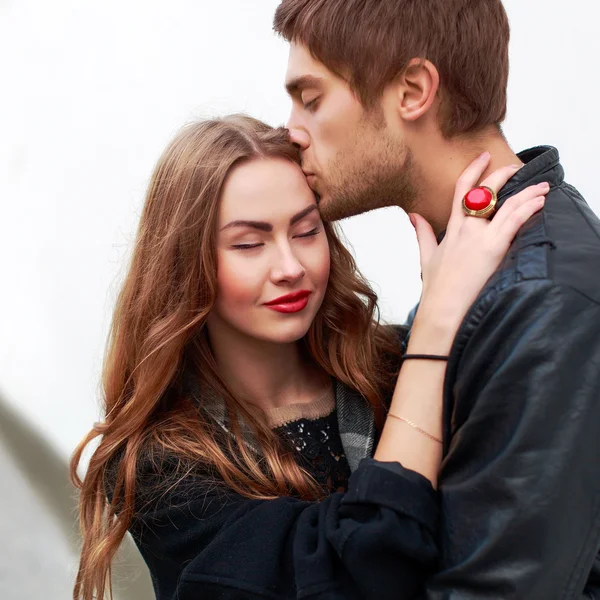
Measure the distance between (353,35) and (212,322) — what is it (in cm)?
77

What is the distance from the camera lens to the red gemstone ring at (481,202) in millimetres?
1838

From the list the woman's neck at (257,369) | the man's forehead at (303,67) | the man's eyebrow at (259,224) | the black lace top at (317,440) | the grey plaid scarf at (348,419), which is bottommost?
the black lace top at (317,440)

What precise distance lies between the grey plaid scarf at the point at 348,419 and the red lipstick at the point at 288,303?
0.30 metres

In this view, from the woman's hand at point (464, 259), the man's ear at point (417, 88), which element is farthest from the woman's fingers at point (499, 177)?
the man's ear at point (417, 88)

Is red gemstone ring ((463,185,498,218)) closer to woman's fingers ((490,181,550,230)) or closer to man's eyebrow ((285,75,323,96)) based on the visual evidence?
woman's fingers ((490,181,550,230))

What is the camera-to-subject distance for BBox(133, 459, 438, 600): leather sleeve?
164cm

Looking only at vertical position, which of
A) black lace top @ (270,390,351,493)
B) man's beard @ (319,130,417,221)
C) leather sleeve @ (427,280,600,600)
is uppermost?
man's beard @ (319,130,417,221)

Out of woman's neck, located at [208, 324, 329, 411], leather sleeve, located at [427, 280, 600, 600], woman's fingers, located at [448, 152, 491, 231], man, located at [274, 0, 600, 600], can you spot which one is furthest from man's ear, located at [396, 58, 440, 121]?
woman's neck, located at [208, 324, 329, 411]

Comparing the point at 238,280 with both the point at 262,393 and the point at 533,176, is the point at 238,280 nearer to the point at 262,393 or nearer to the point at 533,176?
the point at 262,393

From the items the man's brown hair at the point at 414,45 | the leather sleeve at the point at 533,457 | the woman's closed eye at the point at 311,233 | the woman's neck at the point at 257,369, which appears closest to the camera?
the leather sleeve at the point at 533,457

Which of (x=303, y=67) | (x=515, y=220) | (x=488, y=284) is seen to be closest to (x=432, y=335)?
(x=488, y=284)

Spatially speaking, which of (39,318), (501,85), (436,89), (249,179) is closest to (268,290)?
(249,179)

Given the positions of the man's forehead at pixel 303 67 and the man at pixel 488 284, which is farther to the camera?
the man's forehead at pixel 303 67

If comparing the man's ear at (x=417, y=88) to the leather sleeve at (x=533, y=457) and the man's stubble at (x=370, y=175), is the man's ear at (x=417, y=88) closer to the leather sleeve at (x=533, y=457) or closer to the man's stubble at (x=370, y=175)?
the man's stubble at (x=370, y=175)
